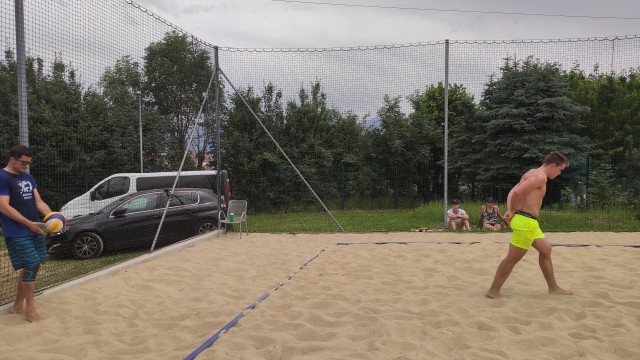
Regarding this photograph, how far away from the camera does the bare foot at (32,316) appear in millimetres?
3955

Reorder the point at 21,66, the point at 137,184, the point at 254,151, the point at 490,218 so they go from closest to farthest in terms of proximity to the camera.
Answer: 1. the point at 21,66
2. the point at 490,218
3. the point at 137,184
4. the point at 254,151

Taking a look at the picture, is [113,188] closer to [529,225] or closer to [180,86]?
[180,86]

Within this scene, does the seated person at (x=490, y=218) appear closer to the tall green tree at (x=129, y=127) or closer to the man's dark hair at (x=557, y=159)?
the man's dark hair at (x=557, y=159)

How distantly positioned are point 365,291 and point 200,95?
10603 millimetres

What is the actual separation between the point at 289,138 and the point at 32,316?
38.0 ft

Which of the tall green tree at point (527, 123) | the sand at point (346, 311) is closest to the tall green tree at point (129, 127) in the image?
the sand at point (346, 311)

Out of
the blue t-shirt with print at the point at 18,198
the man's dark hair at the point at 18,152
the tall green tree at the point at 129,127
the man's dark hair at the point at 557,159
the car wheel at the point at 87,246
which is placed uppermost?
the tall green tree at the point at 129,127

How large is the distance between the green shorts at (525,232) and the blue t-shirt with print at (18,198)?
15.2 feet

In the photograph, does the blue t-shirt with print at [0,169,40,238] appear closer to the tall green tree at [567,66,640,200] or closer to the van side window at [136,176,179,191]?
the van side window at [136,176,179,191]

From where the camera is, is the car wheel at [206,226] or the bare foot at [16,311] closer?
the bare foot at [16,311]

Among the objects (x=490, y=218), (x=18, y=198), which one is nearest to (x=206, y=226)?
(x=18, y=198)

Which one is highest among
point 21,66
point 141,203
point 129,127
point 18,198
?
point 21,66

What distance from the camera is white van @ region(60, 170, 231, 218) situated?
30.8 feet

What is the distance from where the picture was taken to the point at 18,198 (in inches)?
159
